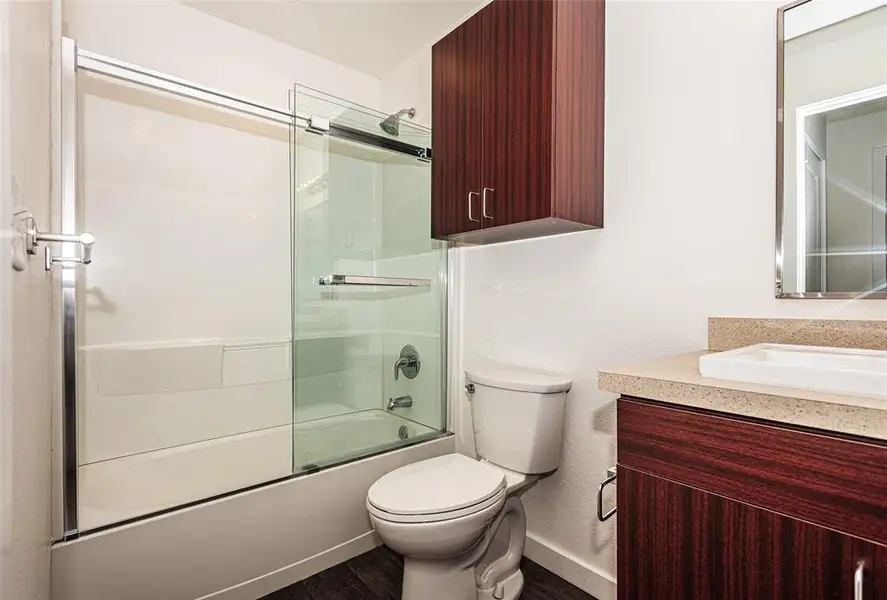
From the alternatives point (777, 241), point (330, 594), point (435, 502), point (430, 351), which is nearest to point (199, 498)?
point (330, 594)

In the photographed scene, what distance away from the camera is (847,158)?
115 centimetres

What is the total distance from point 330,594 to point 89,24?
253 centimetres

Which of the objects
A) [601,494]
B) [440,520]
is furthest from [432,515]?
[601,494]

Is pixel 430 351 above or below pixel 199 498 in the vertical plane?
above

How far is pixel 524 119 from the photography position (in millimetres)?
1489

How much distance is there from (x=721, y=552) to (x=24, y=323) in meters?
1.42

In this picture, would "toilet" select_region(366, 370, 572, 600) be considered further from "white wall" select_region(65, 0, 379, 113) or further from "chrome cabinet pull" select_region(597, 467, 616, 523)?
"white wall" select_region(65, 0, 379, 113)

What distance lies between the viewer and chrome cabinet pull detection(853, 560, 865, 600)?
0.67m

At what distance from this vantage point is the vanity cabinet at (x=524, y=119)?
1439 mm

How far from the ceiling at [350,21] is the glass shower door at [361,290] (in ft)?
1.83

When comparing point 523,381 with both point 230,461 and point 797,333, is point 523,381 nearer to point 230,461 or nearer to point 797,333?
point 797,333

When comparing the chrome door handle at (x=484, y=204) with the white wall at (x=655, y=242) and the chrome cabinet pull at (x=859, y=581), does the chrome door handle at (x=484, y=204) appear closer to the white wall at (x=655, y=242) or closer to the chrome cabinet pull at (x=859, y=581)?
the white wall at (x=655, y=242)

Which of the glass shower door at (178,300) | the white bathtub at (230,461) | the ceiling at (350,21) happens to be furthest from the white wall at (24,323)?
the ceiling at (350,21)

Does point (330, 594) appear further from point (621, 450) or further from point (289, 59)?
point (289, 59)
